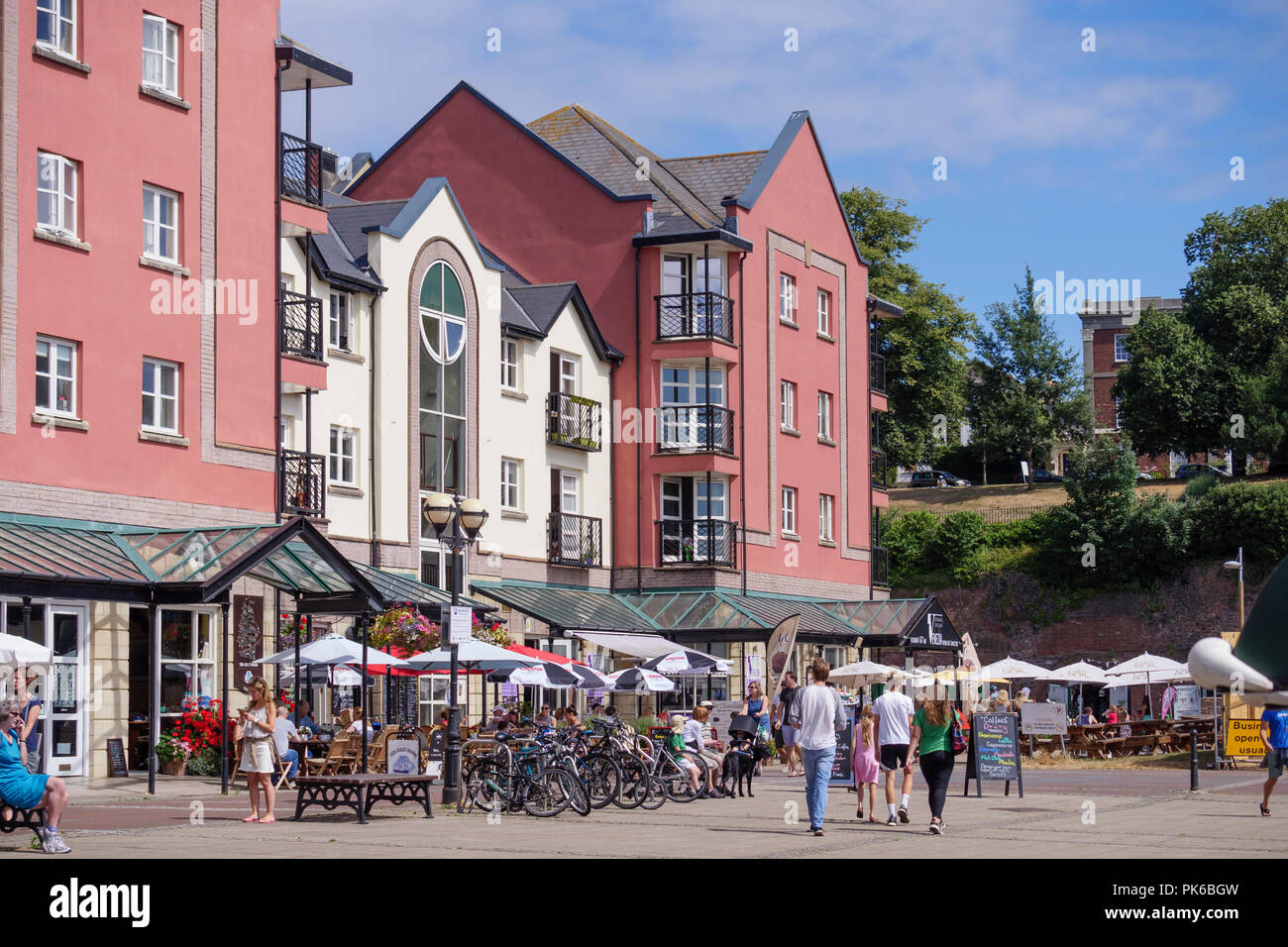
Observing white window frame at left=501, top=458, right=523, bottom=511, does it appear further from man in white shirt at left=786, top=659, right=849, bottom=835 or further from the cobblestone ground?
man in white shirt at left=786, top=659, right=849, bottom=835

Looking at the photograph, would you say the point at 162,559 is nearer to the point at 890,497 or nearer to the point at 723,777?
the point at 723,777

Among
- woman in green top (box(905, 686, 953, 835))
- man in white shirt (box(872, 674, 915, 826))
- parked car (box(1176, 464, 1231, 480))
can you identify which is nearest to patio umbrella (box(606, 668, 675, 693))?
man in white shirt (box(872, 674, 915, 826))

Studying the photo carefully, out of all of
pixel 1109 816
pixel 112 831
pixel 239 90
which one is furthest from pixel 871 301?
pixel 112 831

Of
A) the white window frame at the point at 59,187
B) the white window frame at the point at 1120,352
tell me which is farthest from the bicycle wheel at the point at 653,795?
the white window frame at the point at 1120,352

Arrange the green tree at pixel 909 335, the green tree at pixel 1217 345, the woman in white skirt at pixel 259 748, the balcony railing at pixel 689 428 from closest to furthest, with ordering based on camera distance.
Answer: the woman in white skirt at pixel 259 748 → the balcony railing at pixel 689 428 → the green tree at pixel 909 335 → the green tree at pixel 1217 345

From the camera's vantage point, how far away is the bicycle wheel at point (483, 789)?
20672 millimetres

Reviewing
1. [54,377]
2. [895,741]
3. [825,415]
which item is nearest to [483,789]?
[895,741]

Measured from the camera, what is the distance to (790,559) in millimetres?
47219

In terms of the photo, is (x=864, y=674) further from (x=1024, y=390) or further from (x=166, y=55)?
(x=1024, y=390)

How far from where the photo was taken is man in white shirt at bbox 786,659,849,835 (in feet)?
57.8

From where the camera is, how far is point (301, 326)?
3262 centimetres

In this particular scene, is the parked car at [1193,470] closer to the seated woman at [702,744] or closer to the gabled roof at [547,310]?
the gabled roof at [547,310]

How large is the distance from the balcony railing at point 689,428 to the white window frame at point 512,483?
478cm

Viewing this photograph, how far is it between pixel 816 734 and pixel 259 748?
641 cm
